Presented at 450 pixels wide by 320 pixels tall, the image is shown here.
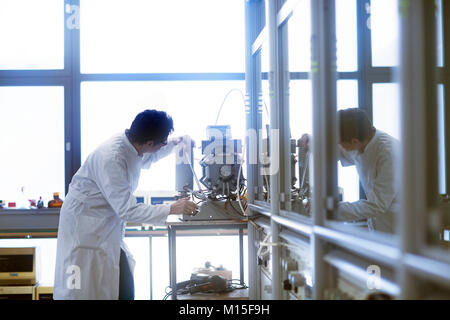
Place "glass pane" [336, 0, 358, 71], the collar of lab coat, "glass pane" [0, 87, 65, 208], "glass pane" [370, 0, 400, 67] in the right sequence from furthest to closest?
"glass pane" [0, 87, 65, 208] → "glass pane" [336, 0, 358, 71] → "glass pane" [370, 0, 400, 67] → the collar of lab coat

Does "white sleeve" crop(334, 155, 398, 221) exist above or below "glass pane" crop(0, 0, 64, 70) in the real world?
below

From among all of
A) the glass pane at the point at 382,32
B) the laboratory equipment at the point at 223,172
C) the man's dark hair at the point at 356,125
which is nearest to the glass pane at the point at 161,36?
the glass pane at the point at 382,32

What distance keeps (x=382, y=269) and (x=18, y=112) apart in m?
3.27

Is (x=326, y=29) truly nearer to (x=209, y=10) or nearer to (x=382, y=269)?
(x=382, y=269)

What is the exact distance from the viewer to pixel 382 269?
1.00m

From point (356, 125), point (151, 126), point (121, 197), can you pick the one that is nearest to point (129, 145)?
point (151, 126)

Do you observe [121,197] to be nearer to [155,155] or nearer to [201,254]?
[155,155]

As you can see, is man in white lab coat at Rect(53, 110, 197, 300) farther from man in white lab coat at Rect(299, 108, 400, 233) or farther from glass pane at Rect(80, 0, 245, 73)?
glass pane at Rect(80, 0, 245, 73)

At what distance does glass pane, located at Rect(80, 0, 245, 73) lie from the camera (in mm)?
3520

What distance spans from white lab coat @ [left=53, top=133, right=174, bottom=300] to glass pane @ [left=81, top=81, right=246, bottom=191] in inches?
49.7

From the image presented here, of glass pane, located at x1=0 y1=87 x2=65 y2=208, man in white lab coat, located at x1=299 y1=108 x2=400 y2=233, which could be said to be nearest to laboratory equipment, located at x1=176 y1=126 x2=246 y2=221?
man in white lab coat, located at x1=299 y1=108 x2=400 y2=233

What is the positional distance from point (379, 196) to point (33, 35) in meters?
2.96

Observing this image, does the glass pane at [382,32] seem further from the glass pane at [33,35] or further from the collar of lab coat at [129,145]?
the glass pane at [33,35]

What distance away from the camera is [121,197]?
2.09 m
